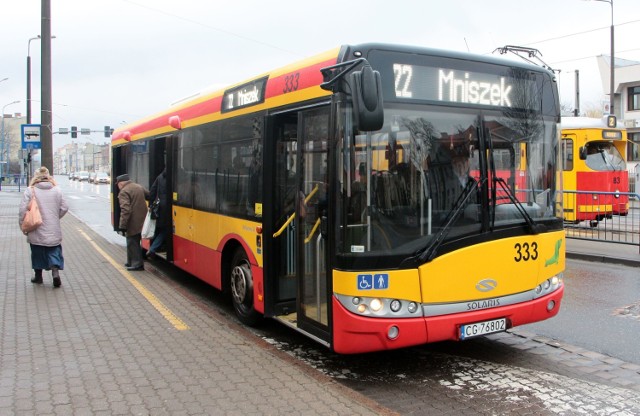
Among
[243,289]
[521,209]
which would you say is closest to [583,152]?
[521,209]

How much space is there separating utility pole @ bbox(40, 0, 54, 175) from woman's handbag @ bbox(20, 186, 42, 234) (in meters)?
6.05

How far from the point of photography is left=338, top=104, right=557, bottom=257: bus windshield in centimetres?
458

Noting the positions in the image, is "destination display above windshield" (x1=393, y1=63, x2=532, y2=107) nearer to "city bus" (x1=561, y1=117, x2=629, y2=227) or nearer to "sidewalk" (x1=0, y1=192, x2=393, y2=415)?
"sidewalk" (x1=0, y1=192, x2=393, y2=415)

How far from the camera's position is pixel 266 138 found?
240 inches

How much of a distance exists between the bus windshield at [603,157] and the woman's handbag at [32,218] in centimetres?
1410

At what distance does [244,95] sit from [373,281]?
10.3ft

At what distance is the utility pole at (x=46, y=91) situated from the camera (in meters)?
14.4

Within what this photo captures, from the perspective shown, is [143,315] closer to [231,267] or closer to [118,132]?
[231,267]

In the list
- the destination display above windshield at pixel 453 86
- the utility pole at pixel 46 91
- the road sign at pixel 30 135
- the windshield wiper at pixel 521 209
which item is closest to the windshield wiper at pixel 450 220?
the windshield wiper at pixel 521 209

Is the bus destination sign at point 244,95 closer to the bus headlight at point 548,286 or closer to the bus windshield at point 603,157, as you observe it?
the bus headlight at point 548,286

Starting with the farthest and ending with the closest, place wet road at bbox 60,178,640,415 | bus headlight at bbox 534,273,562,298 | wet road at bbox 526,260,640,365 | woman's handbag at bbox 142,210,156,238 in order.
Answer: woman's handbag at bbox 142,210,156,238 < wet road at bbox 526,260,640,365 < bus headlight at bbox 534,273,562,298 < wet road at bbox 60,178,640,415

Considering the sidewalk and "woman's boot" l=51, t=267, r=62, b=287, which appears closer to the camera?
the sidewalk

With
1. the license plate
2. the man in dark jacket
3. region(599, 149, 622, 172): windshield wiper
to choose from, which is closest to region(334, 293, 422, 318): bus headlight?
the license plate

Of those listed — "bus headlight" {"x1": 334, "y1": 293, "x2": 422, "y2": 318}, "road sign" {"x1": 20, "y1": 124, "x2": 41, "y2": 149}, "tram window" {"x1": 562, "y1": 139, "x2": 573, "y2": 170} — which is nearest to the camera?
"bus headlight" {"x1": 334, "y1": 293, "x2": 422, "y2": 318}
